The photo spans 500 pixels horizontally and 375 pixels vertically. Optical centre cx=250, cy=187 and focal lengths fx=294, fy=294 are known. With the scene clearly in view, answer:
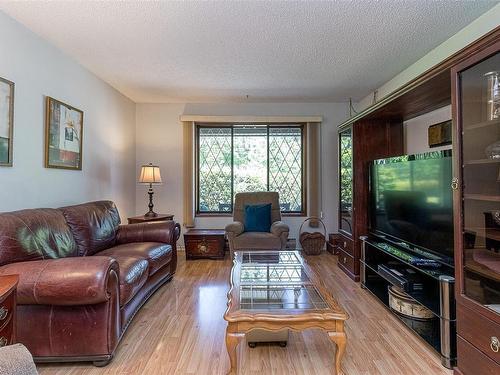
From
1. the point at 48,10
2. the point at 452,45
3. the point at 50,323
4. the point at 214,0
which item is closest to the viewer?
the point at 50,323

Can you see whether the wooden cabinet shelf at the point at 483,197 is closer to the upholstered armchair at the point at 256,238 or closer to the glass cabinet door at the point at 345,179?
the glass cabinet door at the point at 345,179

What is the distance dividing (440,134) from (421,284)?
145cm

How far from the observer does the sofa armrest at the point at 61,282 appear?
1.60 meters

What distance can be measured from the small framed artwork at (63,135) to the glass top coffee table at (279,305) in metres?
2.01

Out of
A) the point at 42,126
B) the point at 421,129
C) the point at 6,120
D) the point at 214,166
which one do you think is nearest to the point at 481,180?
the point at 421,129

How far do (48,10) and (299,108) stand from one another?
11.3ft

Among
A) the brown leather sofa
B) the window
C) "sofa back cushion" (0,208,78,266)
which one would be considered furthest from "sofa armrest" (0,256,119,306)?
the window

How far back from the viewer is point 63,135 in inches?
114

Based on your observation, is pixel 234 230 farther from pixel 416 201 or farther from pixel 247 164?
pixel 416 201

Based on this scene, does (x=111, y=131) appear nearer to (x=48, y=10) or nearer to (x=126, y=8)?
(x=48, y=10)

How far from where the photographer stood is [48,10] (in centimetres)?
215

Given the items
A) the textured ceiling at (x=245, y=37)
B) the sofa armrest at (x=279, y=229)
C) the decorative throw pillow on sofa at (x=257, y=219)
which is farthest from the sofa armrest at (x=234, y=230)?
the textured ceiling at (x=245, y=37)

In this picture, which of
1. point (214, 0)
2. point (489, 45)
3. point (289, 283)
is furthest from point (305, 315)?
point (214, 0)

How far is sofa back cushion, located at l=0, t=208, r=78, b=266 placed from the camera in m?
1.82
